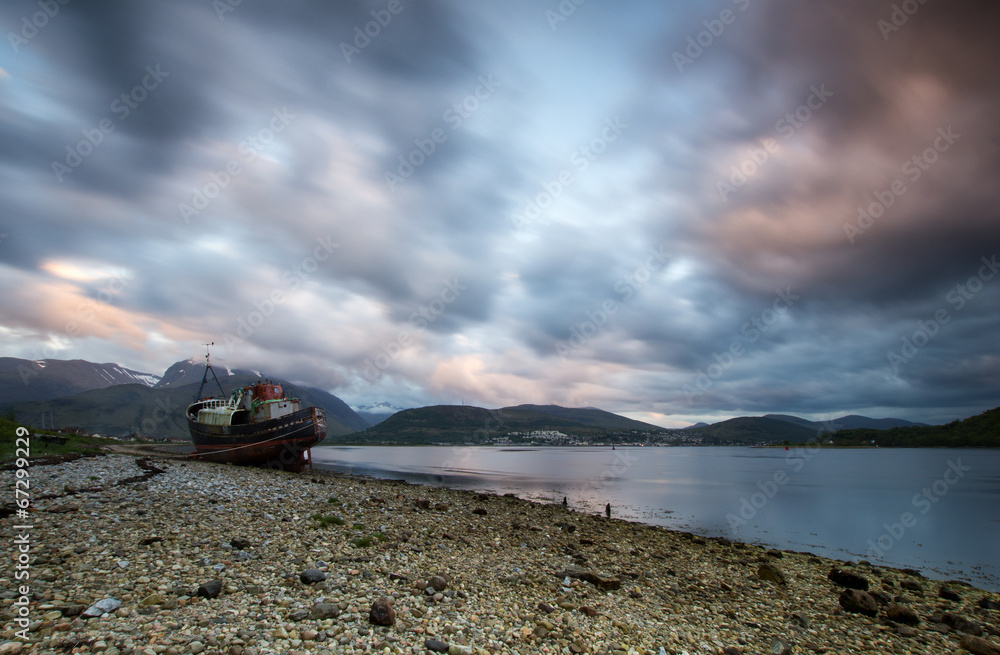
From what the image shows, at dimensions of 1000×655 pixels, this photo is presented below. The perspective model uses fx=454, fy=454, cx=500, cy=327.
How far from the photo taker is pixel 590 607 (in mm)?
12211

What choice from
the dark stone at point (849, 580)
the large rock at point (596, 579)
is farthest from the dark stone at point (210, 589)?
the dark stone at point (849, 580)

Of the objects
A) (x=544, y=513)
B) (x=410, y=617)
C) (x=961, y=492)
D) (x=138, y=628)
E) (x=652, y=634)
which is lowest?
(x=961, y=492)

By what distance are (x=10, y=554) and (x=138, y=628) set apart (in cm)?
603

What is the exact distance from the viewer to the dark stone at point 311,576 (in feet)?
37.1

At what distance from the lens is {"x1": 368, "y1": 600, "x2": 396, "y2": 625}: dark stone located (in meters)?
9.39

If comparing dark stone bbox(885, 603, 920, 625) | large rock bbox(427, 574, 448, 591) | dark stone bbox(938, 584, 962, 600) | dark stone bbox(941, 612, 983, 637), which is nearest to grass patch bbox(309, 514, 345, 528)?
large rock bbox(427, 574, 448, 591)

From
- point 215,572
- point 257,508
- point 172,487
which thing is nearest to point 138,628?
point 215,572

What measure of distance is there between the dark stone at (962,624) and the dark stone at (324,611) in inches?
788

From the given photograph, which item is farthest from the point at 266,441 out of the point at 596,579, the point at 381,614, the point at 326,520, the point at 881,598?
the point at 881,598

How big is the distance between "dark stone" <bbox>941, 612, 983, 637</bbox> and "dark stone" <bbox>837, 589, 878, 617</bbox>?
7.50 feet

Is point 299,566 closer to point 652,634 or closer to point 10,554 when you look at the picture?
point 10,554

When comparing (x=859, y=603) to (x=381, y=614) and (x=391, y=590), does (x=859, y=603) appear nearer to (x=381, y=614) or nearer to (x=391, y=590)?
(x=391, y=590)

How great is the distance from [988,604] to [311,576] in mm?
26570

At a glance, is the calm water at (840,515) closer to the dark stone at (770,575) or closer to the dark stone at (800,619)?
the dark stone at (770,575)
